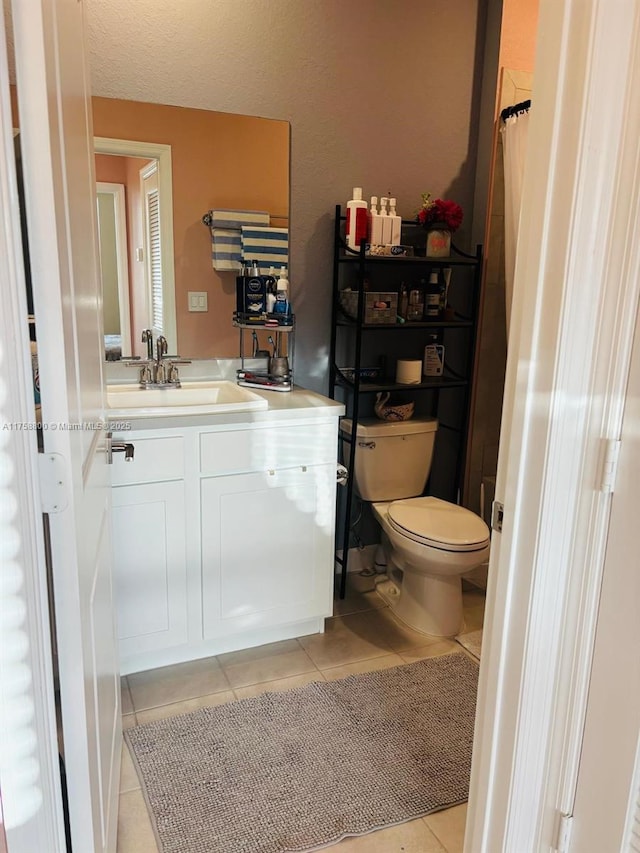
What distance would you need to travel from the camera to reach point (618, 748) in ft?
3.58

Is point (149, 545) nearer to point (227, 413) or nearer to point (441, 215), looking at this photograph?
point (227, 413)

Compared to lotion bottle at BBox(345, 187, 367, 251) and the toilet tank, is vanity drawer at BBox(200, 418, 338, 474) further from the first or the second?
lotion bottle at BBox(345, 187, 367, 251)

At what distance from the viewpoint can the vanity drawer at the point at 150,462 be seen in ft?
6.51

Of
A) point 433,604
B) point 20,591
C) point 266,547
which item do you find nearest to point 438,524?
point 433,604

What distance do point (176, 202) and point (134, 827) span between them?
2.01 metres

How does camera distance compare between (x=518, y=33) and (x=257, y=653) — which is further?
(x=518, y=33)

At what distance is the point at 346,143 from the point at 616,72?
179 cm

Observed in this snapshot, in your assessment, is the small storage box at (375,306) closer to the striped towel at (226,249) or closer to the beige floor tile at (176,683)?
the striped towel at (226,249)

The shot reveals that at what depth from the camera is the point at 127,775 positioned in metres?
1.78

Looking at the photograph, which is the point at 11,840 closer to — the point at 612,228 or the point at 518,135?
the point at 612,228

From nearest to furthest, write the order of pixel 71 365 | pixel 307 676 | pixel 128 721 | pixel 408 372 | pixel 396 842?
pixel 71 365 < pixel 396 842 < pixel 128 721 < pixel 307 676 < pixel 408 372

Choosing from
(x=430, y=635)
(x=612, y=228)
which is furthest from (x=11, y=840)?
(x=430, y=635)

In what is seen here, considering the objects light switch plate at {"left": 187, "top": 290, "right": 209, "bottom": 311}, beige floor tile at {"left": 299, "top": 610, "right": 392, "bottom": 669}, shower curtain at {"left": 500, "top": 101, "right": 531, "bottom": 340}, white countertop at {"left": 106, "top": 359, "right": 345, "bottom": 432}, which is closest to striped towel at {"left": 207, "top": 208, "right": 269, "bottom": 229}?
light switch plate at {"left": 187, "top": 290, "right": 209, "bottom": 311}

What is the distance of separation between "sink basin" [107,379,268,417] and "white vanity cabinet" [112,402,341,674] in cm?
5
